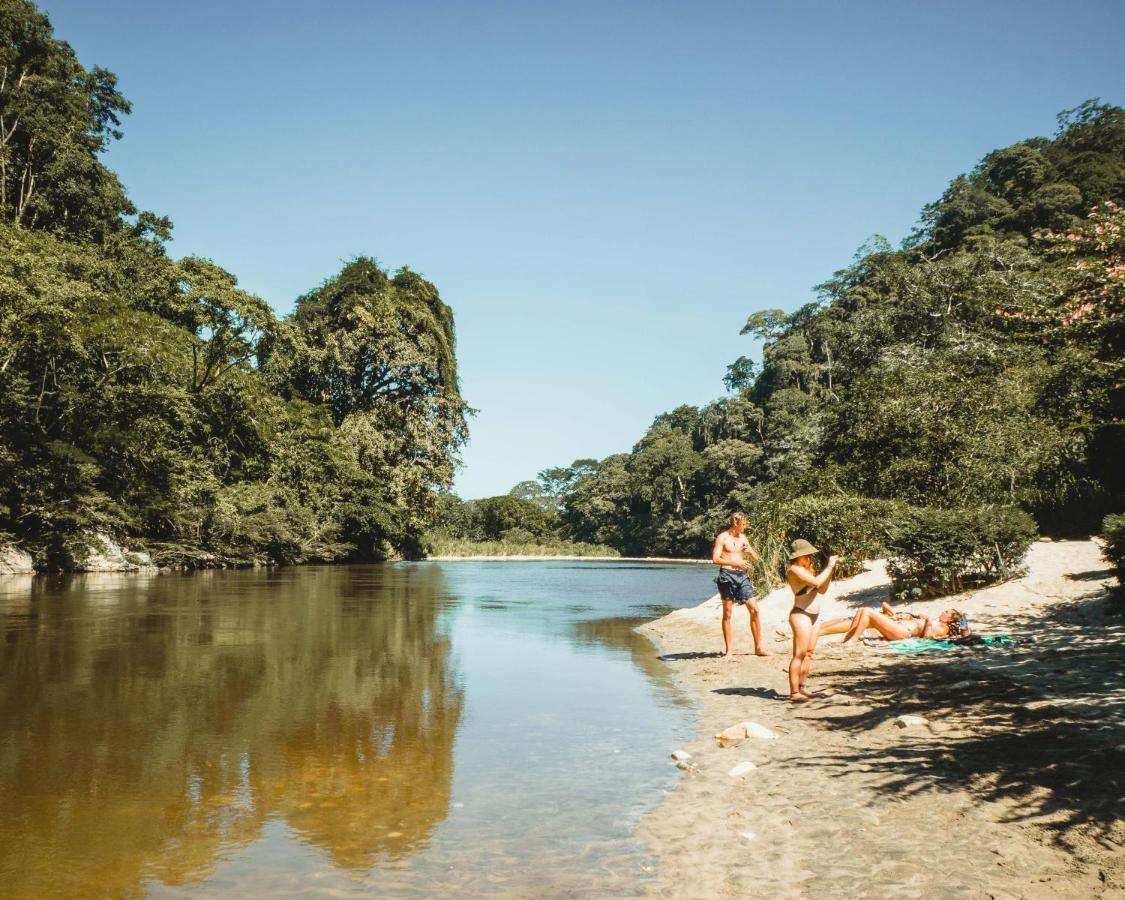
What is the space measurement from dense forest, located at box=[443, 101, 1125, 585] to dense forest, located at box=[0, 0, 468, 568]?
75.1 feet

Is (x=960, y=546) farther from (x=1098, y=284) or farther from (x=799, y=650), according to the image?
(x=799, y=650)

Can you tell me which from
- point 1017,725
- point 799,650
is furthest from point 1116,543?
point 1017,725

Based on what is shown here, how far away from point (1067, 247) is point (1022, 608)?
16.1 feet

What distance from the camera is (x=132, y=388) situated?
30.9 metres

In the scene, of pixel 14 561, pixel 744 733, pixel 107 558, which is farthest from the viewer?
pixel 107 558

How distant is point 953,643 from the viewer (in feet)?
32.2

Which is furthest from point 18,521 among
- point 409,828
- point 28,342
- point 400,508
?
point 409,828

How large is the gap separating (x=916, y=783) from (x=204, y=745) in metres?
5.11

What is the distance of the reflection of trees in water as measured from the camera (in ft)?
14.3

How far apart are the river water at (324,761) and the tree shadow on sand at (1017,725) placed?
5.41 feet

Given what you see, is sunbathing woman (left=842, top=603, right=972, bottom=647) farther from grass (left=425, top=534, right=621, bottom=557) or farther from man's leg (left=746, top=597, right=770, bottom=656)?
grass (left=425, top=534, right=621, bottom=557)

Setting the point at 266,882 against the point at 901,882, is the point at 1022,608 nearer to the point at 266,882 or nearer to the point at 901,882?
the point at 901,882

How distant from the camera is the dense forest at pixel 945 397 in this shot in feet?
39.1

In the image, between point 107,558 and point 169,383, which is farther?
point 169,383
